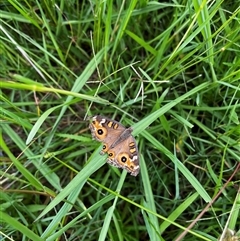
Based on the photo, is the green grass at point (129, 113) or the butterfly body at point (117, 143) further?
the green grass at point (129, 113)

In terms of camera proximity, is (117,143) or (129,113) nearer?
(117,143)

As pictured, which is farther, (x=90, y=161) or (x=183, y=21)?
(x=183, y=21)

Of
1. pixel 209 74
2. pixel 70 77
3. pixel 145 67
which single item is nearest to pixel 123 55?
pixel 145 67

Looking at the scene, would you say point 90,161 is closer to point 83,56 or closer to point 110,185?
point 110,185

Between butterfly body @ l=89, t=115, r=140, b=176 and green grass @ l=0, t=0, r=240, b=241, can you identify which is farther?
green grass @ l=0, t=0, r=240, b=241
